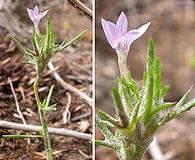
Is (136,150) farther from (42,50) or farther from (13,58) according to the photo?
(13,58)

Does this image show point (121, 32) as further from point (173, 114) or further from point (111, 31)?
point (173, 114)

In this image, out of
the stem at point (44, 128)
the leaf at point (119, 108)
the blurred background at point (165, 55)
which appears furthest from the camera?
the blurred background at point (165, 55)

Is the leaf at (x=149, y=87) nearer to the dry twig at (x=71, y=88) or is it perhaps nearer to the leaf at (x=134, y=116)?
the leaf at (x=134, y=116)

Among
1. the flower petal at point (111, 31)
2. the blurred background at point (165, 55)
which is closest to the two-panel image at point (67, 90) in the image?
the flower petal at point (111, 31)

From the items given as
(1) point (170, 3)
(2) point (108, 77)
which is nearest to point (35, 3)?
(2) point (108, 77)

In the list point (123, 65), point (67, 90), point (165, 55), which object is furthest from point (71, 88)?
point (165, 55)
